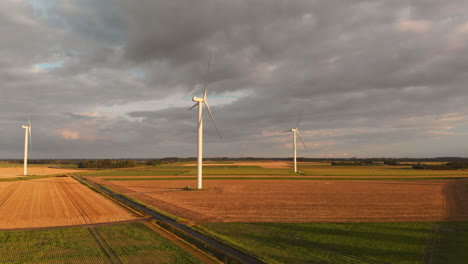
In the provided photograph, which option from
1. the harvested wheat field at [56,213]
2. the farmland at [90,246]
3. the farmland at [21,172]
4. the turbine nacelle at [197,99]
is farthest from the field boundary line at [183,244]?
the farmland at [21,172]

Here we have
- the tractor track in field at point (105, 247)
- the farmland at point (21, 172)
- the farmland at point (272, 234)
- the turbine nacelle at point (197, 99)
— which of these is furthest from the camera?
the farmland at point (21, 172)

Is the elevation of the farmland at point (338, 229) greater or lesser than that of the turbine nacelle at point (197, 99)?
lesser

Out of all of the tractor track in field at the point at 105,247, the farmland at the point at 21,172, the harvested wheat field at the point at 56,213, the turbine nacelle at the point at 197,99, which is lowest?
the farmland at the point at 21,172

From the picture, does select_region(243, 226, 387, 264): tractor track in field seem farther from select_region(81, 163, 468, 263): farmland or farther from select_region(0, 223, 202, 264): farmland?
select_region(0, 223, 202, 264): farmland

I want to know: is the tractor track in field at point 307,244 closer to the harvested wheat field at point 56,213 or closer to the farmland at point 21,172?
the harvested wheat field at point 56,213

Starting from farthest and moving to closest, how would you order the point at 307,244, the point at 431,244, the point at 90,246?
the point at 307,244, the point at 431,244, the point at 90,246

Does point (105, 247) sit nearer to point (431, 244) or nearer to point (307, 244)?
point (307, 244)

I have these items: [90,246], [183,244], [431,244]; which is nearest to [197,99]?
[183,244]

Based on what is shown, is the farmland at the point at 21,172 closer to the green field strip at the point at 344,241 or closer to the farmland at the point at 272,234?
the farmland at the point at 272,234

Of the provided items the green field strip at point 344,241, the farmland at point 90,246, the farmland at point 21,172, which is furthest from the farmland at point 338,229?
the farmland at point 21,172

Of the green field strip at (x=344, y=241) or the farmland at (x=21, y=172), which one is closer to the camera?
the green field strip at (x=344, y=241)

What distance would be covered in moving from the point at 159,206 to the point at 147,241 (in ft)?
59.4

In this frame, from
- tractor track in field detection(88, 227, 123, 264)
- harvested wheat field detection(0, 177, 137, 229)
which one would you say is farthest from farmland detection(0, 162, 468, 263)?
harvested wheat field detection(0, 177, 137, 229)

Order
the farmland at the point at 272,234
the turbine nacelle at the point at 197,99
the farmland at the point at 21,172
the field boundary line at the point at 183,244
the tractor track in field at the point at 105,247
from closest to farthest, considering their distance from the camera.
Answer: the tractor track in field at the point at 105,247
the field boundary line at the point at 183,244
the farmland at the point at 272,234
the turbine nacelle at the point at 197,99
the farmland at the point at 21,172
